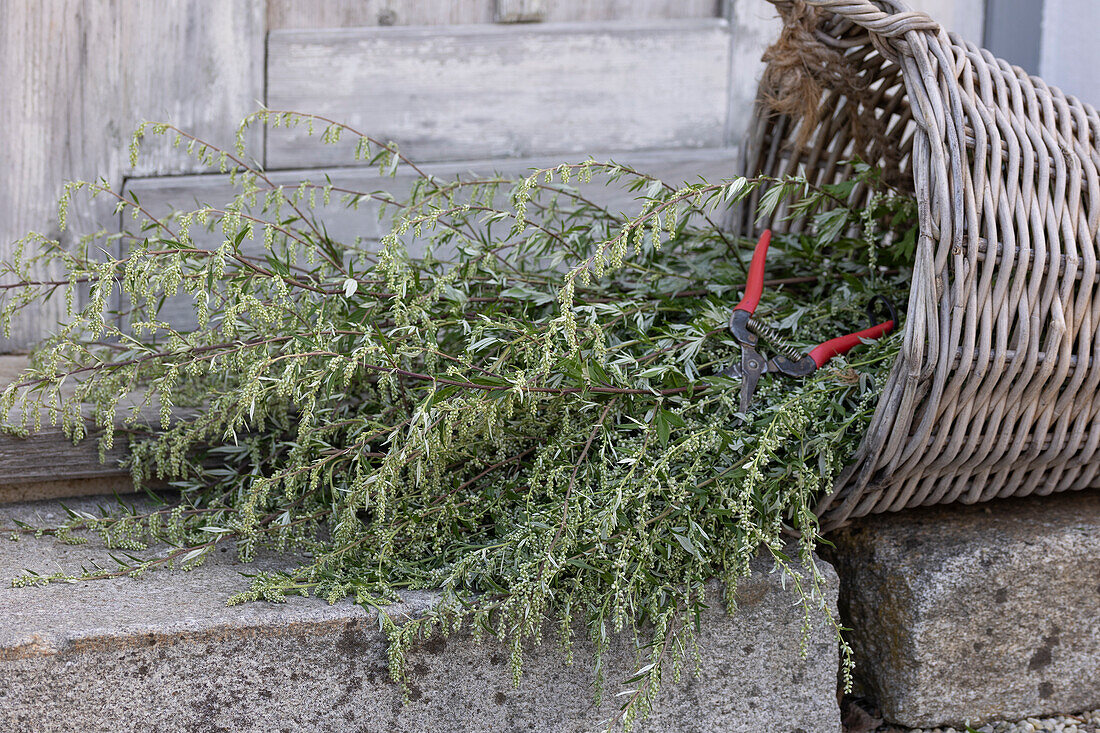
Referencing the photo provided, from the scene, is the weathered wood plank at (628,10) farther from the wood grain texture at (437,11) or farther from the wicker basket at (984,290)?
the wicker basket at (984,290)

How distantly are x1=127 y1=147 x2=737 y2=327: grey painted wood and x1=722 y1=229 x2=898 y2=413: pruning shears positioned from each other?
0.71 meters

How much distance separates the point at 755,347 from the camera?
1310 millimetres

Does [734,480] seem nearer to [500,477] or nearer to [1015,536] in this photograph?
[500,477]

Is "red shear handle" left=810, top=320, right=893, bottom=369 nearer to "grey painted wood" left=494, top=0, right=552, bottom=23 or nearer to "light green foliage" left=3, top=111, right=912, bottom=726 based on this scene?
"light green foliage" left=3, top=111, right=912, bottom=726

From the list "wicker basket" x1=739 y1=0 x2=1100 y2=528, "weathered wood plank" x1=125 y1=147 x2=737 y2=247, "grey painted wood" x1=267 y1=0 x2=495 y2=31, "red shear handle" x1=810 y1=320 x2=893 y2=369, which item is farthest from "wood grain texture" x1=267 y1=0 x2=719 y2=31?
"red shear handle" x1=810 y1=320 x2=893 y2=369

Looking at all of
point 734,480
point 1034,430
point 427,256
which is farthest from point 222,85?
point 1034,430

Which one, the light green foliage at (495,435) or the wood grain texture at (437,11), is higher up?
the wood grain texture at (437,11)

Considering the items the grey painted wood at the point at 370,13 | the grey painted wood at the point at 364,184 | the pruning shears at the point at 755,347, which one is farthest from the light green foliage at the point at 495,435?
the grey painted wood at the point at 370,13

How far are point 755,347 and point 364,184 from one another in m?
1.20

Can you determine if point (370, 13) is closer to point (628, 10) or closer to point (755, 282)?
point (628, 10)

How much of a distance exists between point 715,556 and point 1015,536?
55cm

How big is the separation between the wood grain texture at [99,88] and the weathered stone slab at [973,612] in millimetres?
1646

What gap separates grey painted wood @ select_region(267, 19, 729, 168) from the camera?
85.0 inches

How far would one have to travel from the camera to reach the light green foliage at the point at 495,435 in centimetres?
108
